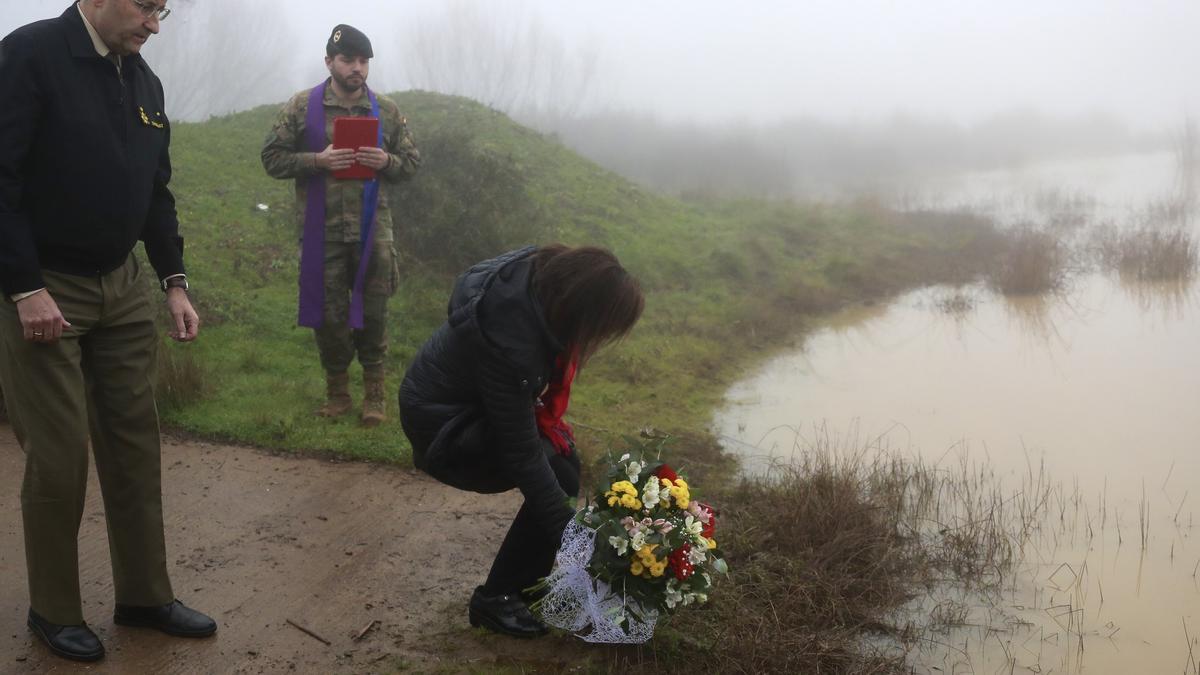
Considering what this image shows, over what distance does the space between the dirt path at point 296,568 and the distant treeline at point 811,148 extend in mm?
16720

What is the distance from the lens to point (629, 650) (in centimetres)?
372

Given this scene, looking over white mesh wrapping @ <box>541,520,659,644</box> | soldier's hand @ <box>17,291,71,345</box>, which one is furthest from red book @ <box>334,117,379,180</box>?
white mesh wrapping @ <box>541,520,659,644</box>

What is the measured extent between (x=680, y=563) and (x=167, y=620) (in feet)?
6.01

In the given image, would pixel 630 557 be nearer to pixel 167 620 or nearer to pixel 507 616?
pixel 507 616

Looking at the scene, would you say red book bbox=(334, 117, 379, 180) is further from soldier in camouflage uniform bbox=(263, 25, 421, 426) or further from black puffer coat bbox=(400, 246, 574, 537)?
black puffer coat bbox=(400, 246, 574, 537)

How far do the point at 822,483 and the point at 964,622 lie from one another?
0.96 meters

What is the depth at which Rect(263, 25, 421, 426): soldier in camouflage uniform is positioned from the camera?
580 cm

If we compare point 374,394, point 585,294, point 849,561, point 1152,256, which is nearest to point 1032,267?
point 1152,256

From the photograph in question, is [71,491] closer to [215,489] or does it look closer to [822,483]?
[215,489]

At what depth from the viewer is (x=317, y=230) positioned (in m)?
5.86

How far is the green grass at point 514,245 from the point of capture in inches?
272

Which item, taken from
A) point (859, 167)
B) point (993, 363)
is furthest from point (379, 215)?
point (859, 167)

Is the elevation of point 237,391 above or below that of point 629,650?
above

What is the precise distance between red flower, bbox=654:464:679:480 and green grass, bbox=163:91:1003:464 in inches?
97.4
